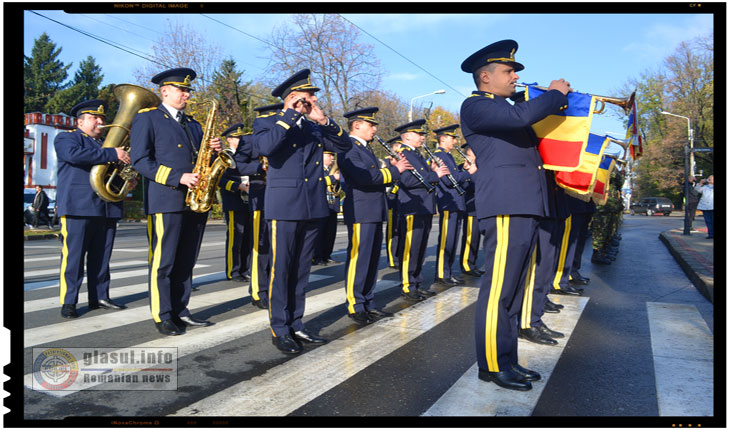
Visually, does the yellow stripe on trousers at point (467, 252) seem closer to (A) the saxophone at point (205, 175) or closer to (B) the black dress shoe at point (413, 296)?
(B) the black dress shoe at point (413, 296)

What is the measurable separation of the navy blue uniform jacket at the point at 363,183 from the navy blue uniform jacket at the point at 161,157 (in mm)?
1567

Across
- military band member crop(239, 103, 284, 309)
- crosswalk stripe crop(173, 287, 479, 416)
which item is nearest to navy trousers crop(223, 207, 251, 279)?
military band member crop(239, 103, 284, 309)

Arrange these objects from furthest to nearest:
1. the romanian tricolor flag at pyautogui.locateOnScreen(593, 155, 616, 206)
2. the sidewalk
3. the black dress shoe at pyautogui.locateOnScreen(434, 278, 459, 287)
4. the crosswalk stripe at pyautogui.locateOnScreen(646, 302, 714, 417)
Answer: the black dress shoe at pyautogui.locateOnScreen(434, 278, 459, 287), the sidewalk, the romanian tricolor flag at pyautogui.locateOnScreen(593, 155, 616, 206), the crosswalk stripe at pyautogui.locateOnScreen(646, 302, 714, 417)

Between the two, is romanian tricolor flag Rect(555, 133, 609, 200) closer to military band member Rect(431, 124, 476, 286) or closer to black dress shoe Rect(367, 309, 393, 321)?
black dress shoe Rect(367, 309, 393, 321)

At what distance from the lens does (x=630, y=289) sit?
7.32m

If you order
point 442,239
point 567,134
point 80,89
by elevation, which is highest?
point 80,89

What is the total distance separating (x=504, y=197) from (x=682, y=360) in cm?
196

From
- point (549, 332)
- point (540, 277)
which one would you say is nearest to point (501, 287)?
point (549, 332)

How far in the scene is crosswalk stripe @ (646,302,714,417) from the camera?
3.08 m

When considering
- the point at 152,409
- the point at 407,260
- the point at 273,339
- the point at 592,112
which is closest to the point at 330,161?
the point at 407,260

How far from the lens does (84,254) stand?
5.67m

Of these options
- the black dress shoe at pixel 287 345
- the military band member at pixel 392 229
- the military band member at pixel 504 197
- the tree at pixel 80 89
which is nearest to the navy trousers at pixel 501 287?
the military band member at pixel 504 197

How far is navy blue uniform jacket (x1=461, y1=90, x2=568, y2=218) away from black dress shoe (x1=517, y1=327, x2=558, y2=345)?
1.46 m

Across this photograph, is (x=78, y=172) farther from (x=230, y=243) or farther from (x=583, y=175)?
(x=583, y=175)
